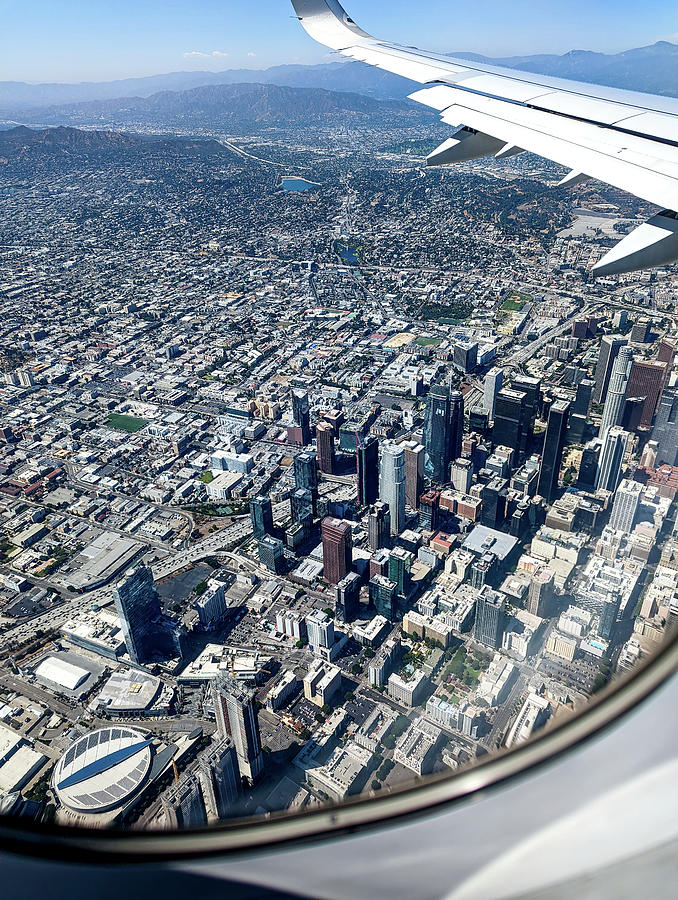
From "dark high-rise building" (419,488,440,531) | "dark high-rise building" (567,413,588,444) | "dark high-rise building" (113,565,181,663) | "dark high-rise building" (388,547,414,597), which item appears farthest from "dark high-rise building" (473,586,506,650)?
"dark high-rise building" (567,413,588,444)

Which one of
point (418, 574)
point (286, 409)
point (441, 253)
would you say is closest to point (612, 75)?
point (441, 253)

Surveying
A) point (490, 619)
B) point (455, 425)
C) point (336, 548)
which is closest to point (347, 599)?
point (336, 548)

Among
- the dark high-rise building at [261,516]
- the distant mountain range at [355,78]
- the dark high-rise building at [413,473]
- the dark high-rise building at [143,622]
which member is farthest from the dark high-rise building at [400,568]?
the distant mountain range at [355,78]

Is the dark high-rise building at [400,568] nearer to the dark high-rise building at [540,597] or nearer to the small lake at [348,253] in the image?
the dark high-rise building at [540,597]

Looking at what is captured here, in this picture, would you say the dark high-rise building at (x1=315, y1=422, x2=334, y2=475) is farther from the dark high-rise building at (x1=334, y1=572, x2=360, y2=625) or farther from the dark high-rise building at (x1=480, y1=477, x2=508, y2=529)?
the dark high-rise building at (x1=334, y1=572, x2=360, y2=625)

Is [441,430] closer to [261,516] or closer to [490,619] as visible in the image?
[261,516]

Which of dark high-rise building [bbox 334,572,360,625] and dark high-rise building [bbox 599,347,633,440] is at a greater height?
dark high-rise building [bbox 599,347,633,440]

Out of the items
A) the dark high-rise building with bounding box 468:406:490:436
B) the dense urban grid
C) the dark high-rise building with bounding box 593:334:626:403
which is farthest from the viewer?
the dark high-rise building with bounding box 593:334:626:403
